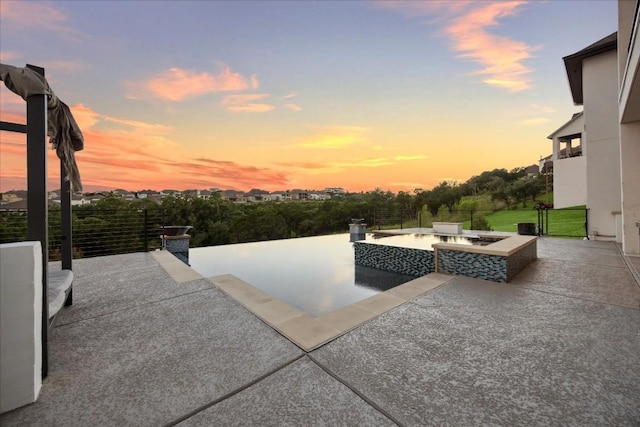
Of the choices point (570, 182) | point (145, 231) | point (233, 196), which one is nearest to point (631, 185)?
point (570, 182)

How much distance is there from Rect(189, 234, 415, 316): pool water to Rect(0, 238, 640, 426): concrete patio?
149cm

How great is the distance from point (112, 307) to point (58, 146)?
6.02 feet

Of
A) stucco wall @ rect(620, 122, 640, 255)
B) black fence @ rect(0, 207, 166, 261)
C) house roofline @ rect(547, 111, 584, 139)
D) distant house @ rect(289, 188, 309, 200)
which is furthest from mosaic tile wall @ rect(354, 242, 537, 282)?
distant house @ rect(289, 188, 309, 200)

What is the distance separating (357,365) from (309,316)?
0.96 m

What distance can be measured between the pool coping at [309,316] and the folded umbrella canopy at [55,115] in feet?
6.93

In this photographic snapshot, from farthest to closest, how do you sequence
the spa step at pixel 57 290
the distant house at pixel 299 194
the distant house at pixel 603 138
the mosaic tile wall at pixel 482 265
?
1. the distant house at pixel 299 194
2. the distant house at pixel 603 138
3. the mosaic tile wall at pixel 482 265
4. the spa step at pixel 57 290

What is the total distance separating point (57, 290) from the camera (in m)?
2.23

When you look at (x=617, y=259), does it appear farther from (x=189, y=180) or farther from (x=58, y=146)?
(x=189, y=180)

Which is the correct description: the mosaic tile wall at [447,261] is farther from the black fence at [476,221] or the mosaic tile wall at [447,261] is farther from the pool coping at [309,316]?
the black fence at [476,221]

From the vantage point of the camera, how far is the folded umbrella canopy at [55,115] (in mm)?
1807

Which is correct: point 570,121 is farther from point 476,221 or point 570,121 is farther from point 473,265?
point 473,265

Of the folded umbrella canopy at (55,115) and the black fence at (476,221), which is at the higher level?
the folded umbrella canopy at (55,115)

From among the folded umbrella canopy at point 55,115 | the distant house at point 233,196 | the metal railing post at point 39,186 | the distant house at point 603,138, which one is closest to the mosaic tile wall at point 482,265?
the distant house at point 603,138

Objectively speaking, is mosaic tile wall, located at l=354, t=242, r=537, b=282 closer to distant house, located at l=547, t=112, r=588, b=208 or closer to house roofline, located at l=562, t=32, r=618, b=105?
house roofline, located at l=562, t=32, r=618, b=105
